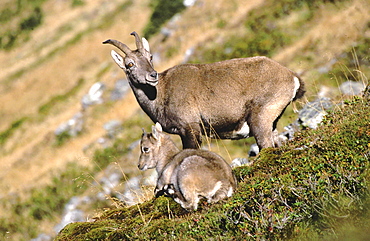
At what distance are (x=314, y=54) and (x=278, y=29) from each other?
17.7 ft

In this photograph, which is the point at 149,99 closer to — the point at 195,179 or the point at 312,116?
the point at 195,179

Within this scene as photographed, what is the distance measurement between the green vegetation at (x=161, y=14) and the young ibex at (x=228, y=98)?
31670mm

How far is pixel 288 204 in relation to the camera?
6.90m

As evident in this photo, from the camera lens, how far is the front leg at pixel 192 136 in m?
11.2

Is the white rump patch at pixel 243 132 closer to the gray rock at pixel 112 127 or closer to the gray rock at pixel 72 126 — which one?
the gray rock at pixel 112 127

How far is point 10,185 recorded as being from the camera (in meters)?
32.8

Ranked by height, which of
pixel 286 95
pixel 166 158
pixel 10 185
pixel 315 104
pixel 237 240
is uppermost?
pixel 237 240

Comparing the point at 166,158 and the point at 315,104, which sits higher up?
the point at 166,158

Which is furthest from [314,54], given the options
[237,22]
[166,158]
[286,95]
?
[166,158]

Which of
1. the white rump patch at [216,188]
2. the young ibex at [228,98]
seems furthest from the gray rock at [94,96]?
the white rump patch at [216,188]

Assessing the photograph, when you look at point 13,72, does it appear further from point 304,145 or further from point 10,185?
point 304,145

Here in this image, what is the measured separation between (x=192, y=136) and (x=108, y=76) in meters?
28.8

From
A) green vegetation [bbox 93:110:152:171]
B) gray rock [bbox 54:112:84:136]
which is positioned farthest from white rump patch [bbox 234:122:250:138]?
gray rock [bbox 54:112:84:136]

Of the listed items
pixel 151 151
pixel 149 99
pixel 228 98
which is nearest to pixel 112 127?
pixel 149 99
